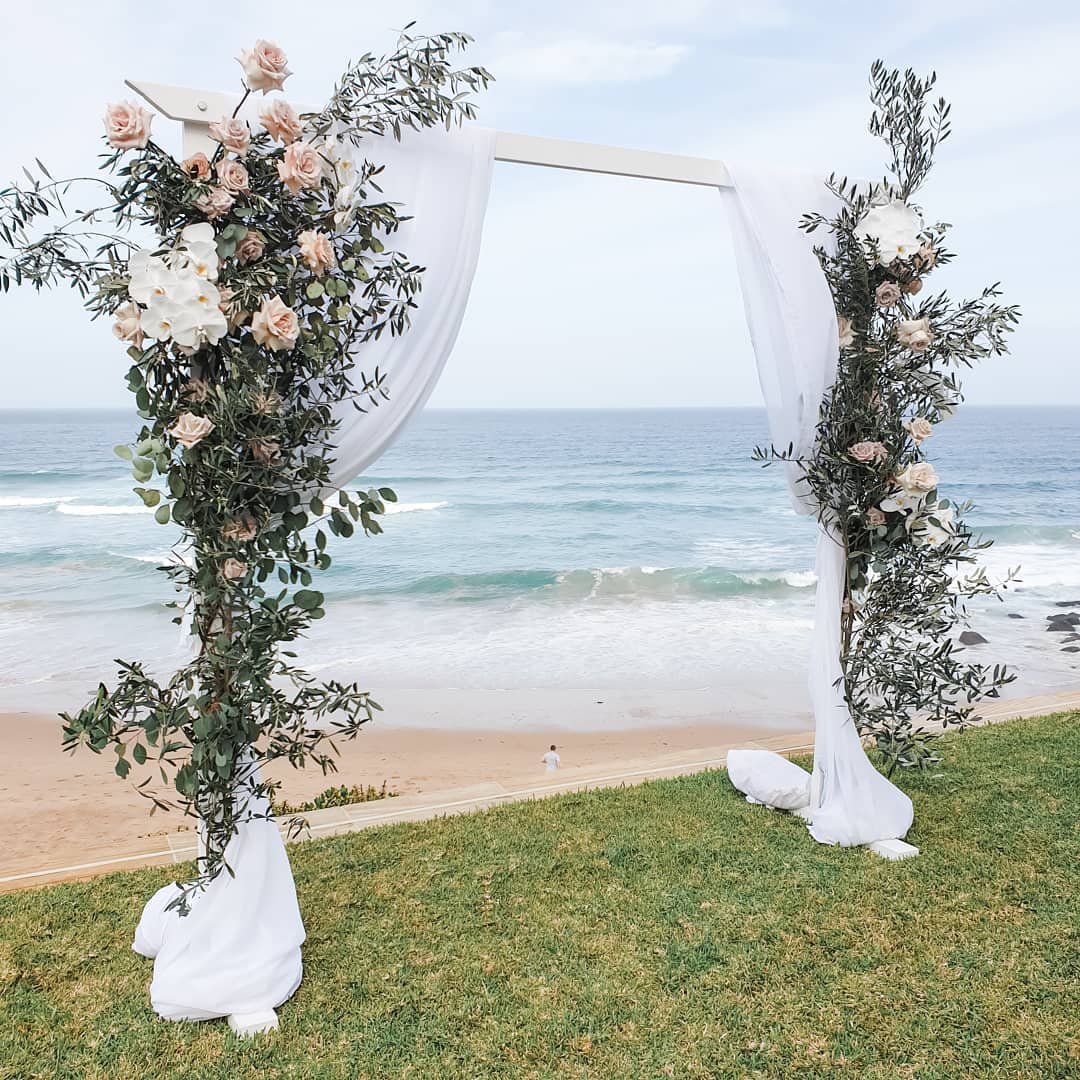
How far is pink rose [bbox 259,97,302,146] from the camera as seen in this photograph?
6.84 ft

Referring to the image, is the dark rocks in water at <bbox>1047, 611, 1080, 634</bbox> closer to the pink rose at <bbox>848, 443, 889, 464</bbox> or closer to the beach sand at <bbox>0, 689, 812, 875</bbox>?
the beach sand at <bbox>0, 689, 812, 875</bbox>

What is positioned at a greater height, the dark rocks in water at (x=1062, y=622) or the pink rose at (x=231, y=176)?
the pink rose at (x=231, y=176)

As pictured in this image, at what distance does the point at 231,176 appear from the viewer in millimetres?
2049

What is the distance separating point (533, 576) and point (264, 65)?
12.3m

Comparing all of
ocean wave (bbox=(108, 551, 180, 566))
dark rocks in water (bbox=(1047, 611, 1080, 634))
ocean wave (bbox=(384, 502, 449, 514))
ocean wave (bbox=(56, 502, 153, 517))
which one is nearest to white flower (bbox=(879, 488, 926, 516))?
dark rocks in water (bbox=(1047, 611, 1080, 634))

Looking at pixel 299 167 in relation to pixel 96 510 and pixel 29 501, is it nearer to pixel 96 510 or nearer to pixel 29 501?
pixel 96 510

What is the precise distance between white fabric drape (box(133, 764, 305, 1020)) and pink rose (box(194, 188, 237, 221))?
1.31 metres

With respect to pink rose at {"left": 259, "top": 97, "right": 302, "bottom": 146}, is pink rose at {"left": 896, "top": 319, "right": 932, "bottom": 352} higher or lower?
lower

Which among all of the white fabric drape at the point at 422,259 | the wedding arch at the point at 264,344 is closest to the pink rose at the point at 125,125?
the wedding arch at the point at 264,344

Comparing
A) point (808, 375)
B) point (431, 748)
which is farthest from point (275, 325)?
point (431, 748)

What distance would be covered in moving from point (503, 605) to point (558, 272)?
26.4 metres

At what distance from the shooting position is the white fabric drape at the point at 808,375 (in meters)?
2.99

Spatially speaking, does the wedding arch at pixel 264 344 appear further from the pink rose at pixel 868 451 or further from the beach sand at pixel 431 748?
the beach sand at pixel 431 748

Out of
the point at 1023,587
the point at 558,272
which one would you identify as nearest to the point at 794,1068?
the point at 1023,587
